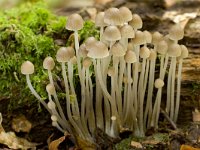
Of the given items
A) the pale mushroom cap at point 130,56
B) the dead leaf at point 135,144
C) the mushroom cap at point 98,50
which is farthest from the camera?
the dead leaf at point 135,144

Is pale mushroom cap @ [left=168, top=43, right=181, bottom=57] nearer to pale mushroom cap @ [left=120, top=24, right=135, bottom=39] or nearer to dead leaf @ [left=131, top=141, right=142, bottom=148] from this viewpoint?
pale mushroom cap @ [left=120, top=24, right=135, bottom=39]

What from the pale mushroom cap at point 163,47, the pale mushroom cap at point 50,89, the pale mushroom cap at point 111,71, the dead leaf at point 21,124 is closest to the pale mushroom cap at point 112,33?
the pale mushroom cap at point 111,71

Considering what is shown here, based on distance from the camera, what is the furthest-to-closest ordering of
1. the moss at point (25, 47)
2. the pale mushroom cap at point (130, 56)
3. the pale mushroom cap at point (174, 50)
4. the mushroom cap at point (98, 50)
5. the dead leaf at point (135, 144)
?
1. the moss at point (25, 47)
2. the dead leaf at point (135, 144)
3. the pale mushroom cap at point (174, 50)
4. the pale mushroom cap at point (130, 56)
5. the mushroom cap at point (98, 50)

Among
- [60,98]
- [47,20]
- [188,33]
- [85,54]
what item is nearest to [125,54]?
[85,54]

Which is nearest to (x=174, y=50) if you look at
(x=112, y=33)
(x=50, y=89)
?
(x=112, y=33)

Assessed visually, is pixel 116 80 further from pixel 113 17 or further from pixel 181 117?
pixel 181 117

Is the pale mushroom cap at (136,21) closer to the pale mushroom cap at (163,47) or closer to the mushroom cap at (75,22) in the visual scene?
the pale mushroom cap at (163,47)

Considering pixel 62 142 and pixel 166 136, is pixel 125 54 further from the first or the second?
pixel 62 142
